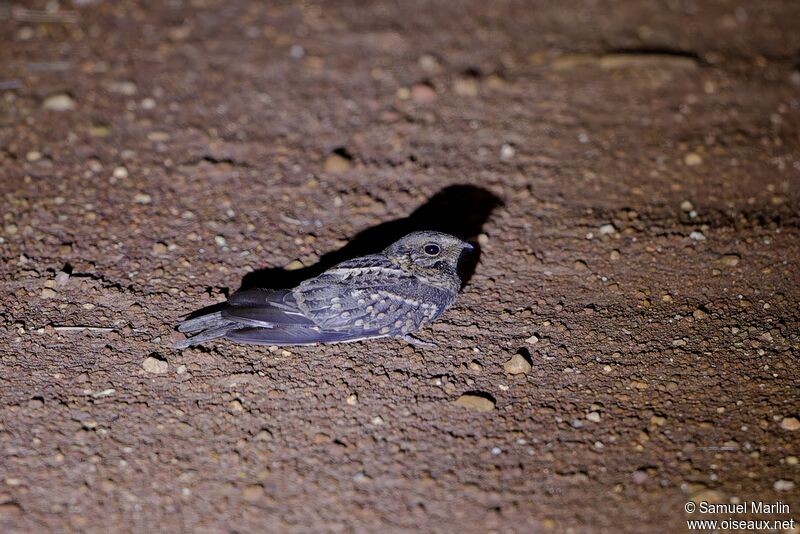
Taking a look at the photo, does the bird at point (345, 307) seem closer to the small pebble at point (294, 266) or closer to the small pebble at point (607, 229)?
the small pebble at point (294, 266)

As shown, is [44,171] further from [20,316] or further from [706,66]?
[706,66]

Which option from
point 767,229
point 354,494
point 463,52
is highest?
point 463,52

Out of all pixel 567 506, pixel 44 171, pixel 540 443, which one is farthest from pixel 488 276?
pixel 44 171

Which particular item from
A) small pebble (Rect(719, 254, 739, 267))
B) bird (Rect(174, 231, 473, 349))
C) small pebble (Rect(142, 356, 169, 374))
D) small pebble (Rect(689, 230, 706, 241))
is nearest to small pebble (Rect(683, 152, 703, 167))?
small pebble (Rect(689, 230, 706, 241))

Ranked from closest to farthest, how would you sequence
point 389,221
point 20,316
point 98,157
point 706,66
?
1. point 20,316
2. point 389,221
3. point 98,157
4. point 706,66

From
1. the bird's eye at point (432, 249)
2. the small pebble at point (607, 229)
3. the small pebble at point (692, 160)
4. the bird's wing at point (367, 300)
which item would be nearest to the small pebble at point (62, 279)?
the bird's wing at point (367, 300)

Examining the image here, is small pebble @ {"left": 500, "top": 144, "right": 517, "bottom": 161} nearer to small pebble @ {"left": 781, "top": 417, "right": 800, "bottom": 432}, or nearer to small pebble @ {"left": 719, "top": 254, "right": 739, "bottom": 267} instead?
small pebble @ {"left": 719, "top": 254, "right": 739, "bottom": 267}

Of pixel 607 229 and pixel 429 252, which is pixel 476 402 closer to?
pixel 429 252
